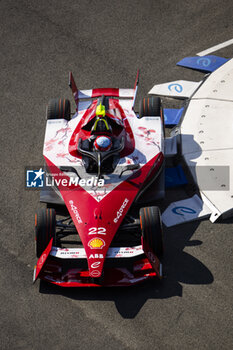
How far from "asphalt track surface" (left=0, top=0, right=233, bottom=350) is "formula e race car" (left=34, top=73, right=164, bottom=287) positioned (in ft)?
1.59

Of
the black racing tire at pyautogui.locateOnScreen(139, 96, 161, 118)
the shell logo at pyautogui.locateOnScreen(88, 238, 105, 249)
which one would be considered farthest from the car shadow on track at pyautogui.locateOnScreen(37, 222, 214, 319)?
the black racing tire at pyautogui.locateOnScreen(139, 96, 161, 118)

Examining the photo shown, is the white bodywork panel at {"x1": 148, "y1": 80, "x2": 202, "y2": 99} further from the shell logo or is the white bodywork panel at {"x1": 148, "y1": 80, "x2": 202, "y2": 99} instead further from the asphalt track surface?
the shell logo

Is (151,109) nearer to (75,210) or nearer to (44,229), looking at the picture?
(75,210)

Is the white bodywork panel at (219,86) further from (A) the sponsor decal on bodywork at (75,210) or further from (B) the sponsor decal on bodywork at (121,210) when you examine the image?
(A) the sponsor decal on bodywork at (75,210)

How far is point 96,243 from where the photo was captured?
10844 mm

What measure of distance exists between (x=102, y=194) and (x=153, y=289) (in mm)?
1975

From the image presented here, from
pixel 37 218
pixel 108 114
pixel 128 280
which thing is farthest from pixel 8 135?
pixel 128 280

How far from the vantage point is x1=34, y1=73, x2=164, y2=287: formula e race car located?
1081cm

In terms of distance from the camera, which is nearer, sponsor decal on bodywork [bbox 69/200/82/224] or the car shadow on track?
the car shadow on track

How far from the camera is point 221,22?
57.8ft

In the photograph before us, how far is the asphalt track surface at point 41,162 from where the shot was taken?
10.4m

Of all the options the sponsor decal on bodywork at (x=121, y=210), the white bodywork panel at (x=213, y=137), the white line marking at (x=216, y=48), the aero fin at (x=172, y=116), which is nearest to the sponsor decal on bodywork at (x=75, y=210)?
the sponsor decal on bodywork at (x=121, y=210)

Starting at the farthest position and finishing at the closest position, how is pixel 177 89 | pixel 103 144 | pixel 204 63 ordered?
pixel 204 63
pixel 177 89
pixel 103 144

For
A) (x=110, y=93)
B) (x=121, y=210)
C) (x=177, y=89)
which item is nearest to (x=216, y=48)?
(x=177, y=89)
